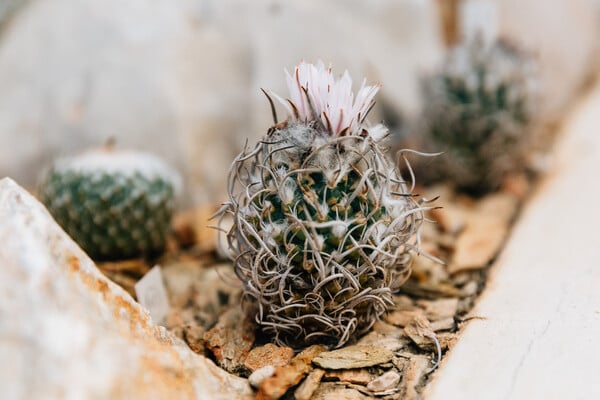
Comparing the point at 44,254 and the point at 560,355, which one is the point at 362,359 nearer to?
the point at 560,355

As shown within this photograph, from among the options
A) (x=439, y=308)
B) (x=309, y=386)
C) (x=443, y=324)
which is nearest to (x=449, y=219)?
(x=439, y=308)

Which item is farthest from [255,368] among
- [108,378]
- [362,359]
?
[108,378]

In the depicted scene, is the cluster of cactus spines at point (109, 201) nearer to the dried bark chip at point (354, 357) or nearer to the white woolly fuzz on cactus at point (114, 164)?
the white woolly fuzz on cactus at point (114, 164)

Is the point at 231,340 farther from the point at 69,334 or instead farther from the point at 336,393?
the point at 69,334

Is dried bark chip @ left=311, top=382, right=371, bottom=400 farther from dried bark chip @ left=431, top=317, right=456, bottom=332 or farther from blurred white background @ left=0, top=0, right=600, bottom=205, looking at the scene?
blurred white background @ left=0, top=0, right=600, bottom=205

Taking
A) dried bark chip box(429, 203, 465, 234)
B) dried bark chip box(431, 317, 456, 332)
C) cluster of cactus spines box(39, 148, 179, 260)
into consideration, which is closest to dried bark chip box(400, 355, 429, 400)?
dried bark chip box(431, 317, 456, 332)
